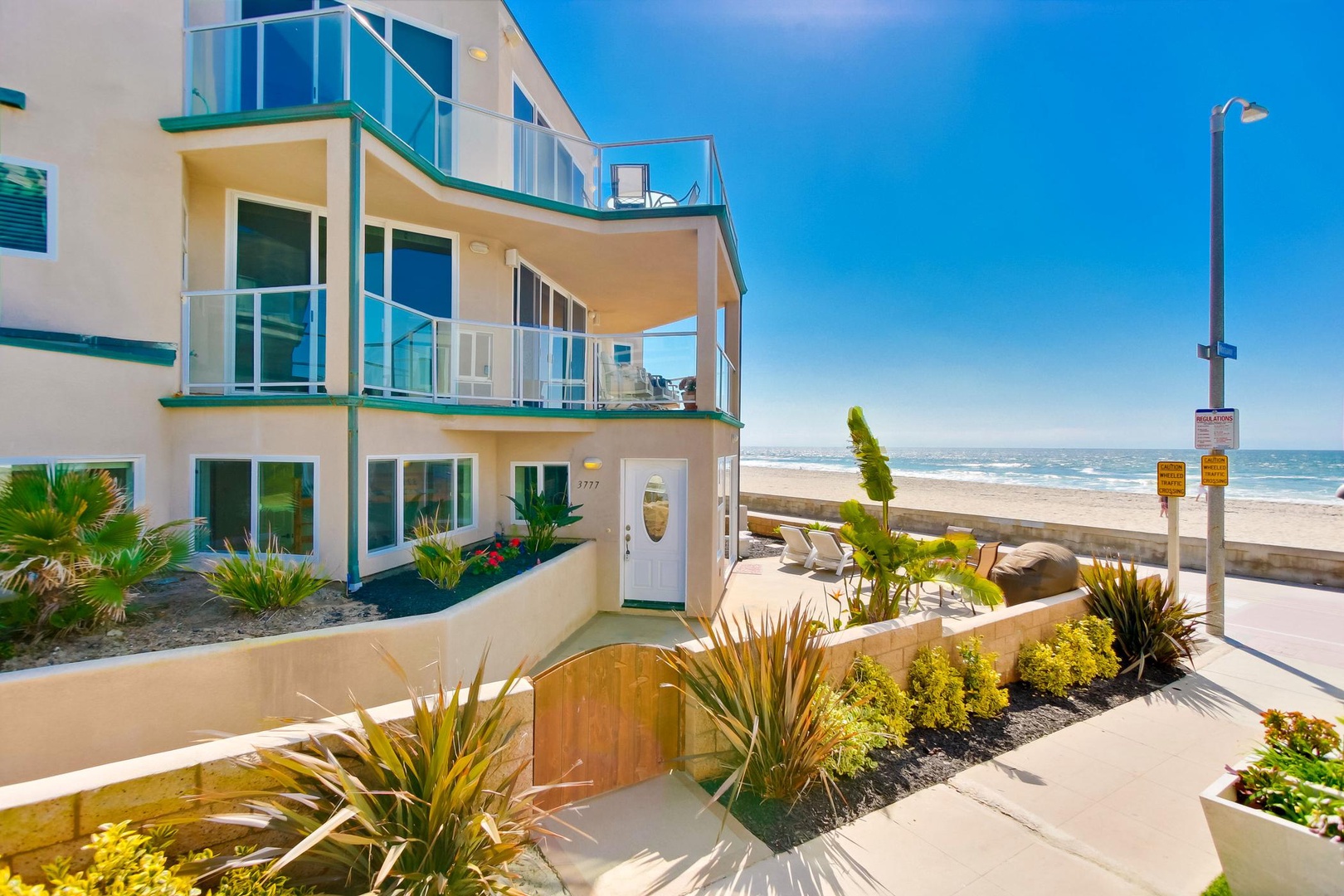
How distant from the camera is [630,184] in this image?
10062mm

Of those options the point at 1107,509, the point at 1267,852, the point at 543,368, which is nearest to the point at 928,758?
the point at 1267,852

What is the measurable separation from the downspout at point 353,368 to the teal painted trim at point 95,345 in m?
2.51

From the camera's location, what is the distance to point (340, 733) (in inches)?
101

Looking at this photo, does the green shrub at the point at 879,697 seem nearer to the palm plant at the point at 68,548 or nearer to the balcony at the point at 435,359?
the balcony at the point at 435,359

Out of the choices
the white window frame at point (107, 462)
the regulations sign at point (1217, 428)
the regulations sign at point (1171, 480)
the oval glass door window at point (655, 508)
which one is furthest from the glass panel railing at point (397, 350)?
the regulations sign at point (1217, 428)

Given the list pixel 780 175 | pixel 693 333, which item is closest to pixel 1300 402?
pixel 780 175

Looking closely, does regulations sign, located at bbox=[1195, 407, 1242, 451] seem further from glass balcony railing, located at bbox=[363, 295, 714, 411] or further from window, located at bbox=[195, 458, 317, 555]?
window, located at bbox=[195, 458, 317, 555]

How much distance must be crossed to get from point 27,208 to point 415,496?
5.15 meters

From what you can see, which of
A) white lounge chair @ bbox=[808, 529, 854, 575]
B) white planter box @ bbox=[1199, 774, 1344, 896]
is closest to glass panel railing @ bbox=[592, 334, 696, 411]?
white lounge chair @ bbox=[808, 529, 854, 575]

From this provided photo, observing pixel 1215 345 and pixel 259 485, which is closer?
pixel 259 485

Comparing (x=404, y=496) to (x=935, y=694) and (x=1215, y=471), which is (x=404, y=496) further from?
(x=1215, y=471)

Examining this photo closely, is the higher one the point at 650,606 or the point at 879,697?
the point at 879,697

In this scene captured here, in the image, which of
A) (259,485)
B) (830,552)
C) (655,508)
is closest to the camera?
(259,485)

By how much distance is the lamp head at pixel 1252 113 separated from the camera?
24.5 ft
